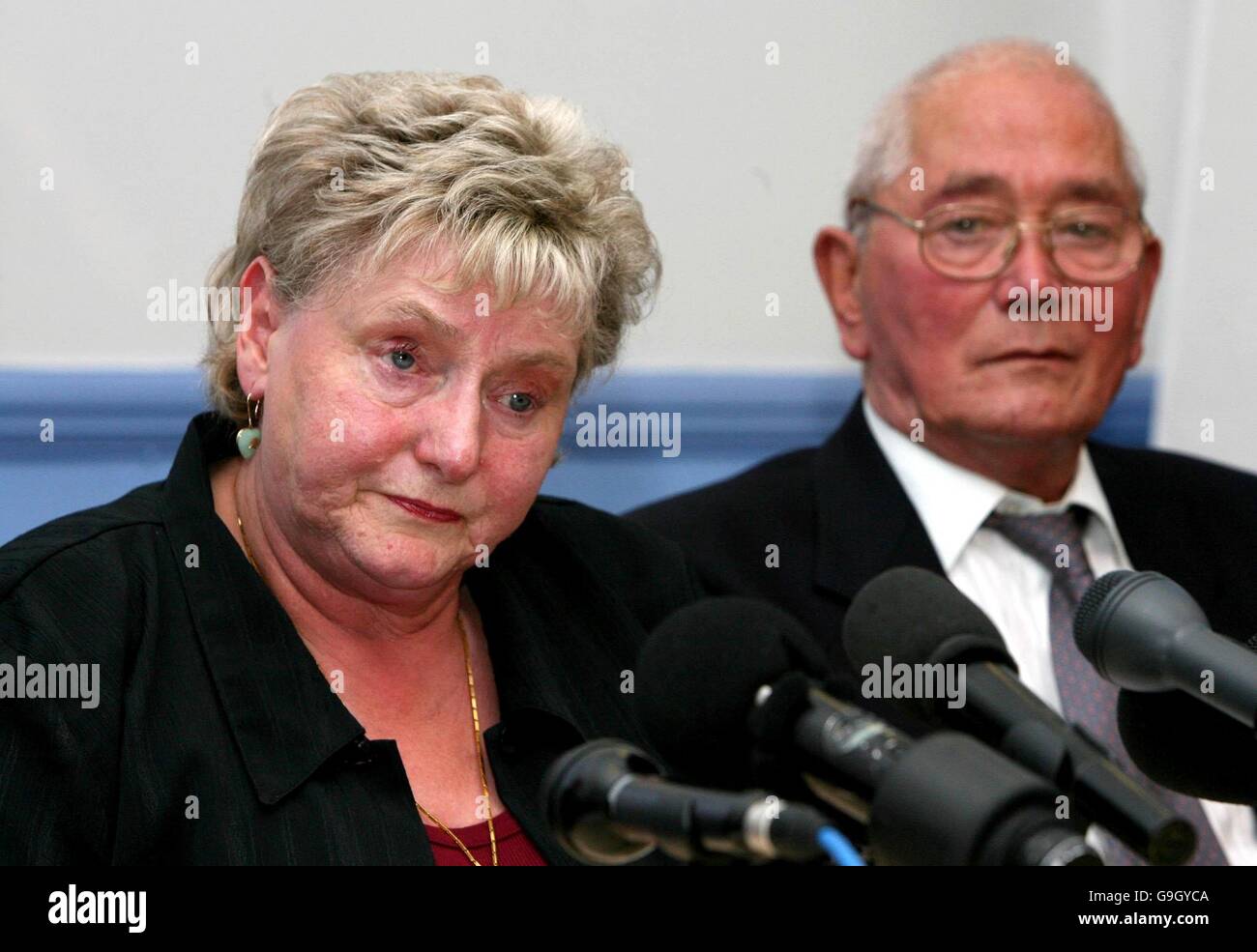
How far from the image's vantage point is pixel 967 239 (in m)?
2.54

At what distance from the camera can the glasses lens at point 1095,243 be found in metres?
2.54

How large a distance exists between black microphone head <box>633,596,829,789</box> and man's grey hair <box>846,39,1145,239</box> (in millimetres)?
1586

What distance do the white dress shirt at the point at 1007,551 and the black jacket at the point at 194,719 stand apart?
74 cm

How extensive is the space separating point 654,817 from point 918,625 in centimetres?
30

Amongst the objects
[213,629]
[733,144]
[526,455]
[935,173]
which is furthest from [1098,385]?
[213,629]

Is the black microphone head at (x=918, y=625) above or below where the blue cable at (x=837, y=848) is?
above

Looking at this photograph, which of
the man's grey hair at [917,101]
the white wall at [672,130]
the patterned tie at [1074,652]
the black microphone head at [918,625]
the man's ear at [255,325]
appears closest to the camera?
the black microphone head at [918,625]

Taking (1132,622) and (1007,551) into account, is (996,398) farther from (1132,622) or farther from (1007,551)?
(1132,622)

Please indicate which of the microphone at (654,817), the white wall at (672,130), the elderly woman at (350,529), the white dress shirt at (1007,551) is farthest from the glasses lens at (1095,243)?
the microphone at (654,817)

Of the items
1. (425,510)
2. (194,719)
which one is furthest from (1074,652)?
(194,719)

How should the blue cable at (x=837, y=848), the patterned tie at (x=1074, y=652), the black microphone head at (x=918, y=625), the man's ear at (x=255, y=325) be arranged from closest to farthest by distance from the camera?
the blue cable at (x=837, y=848) → the black microphone head at (x=918, y=625) → the man's ear at (x=255, y=325) → the patterned tie at (x=1074, y=652)

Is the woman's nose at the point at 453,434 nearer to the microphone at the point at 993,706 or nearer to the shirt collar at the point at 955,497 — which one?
the microphone at the point at 993,706

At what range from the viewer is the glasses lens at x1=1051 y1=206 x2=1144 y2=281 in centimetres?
254
